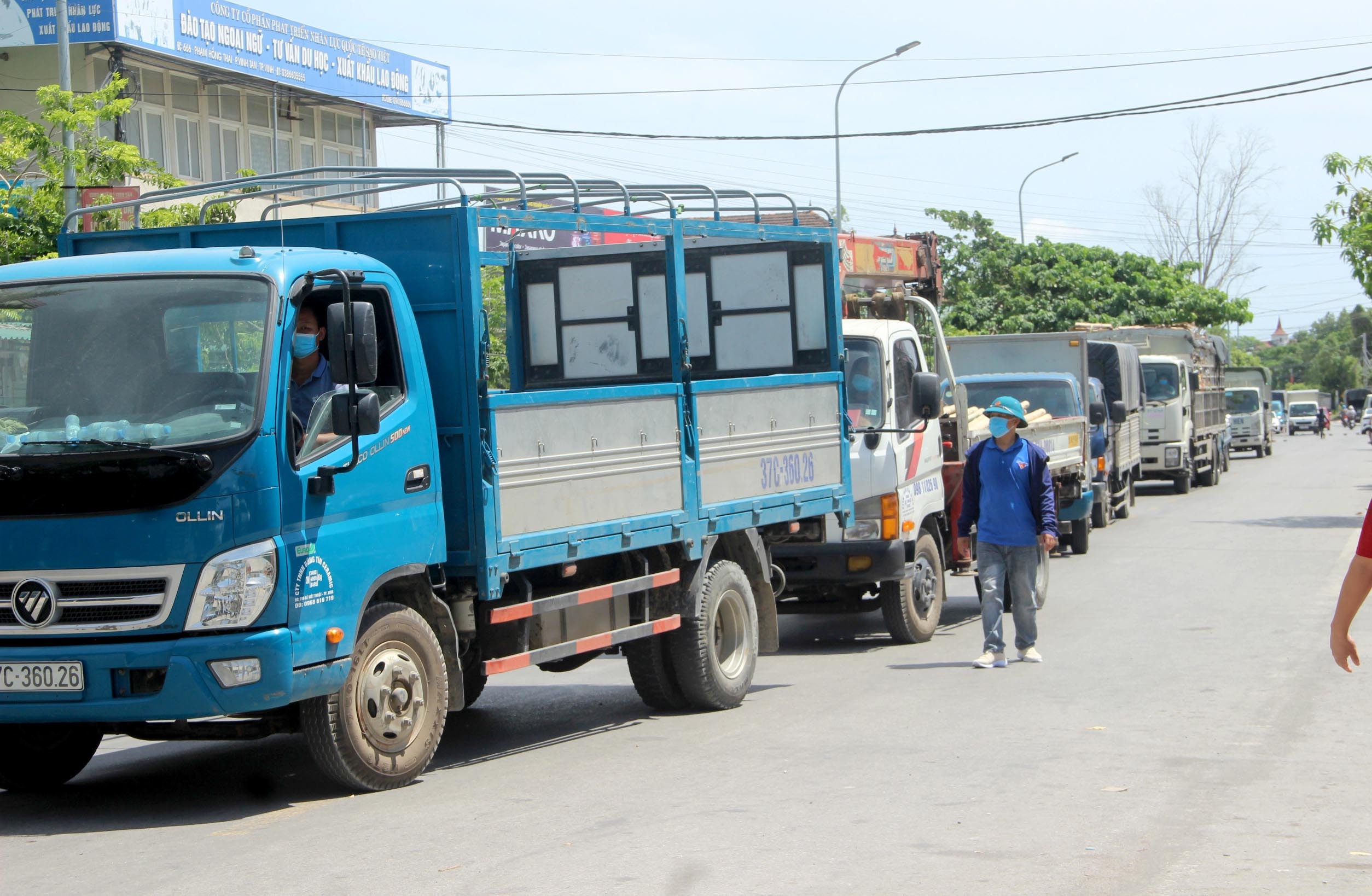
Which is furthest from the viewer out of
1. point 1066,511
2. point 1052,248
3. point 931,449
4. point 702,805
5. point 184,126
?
point 1052,248

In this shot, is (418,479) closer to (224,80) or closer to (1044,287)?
(224,80)

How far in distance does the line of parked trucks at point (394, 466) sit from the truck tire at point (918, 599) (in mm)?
1028

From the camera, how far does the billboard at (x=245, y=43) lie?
26.3 metres

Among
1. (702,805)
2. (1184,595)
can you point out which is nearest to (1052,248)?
(1184,595)

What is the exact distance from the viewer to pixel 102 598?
630 cm

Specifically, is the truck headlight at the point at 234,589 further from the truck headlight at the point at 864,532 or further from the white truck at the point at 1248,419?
the white truck at the point at 1248,419

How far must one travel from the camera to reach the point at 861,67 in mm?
30312

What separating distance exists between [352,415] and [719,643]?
364cm

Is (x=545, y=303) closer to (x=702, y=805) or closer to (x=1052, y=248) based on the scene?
(x=702, y=805)

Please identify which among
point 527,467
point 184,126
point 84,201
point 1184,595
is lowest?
point 1184,595

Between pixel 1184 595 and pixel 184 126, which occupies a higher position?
pixel 184 126

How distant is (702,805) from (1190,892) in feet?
7.06

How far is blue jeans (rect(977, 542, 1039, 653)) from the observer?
1061cm

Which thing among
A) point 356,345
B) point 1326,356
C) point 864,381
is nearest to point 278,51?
point 864,381
